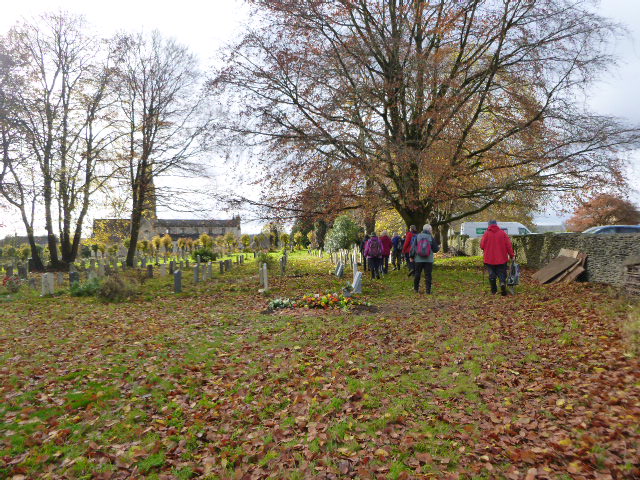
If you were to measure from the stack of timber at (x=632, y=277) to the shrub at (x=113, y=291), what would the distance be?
538 inches

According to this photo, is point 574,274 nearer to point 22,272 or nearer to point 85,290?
point 85,290

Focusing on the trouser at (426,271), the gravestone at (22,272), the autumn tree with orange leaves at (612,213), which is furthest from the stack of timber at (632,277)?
the autumn tree with orange leaves at (612,213)

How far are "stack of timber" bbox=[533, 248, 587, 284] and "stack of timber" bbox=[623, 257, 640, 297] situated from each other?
3.12 meters

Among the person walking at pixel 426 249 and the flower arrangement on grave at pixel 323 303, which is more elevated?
the person walking at pixel 426 249

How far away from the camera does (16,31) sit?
21016 millimetres

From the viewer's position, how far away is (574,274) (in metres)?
12.2

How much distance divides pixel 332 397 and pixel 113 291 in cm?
1055

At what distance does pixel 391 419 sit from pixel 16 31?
26.5 meters

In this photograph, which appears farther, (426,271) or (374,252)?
(374,252)

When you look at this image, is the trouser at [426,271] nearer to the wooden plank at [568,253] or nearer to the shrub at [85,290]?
the wooden plank at [568,253]

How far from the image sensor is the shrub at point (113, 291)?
13078 mm

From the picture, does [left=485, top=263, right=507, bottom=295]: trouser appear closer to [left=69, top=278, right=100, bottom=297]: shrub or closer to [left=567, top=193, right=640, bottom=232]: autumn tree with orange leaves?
[left=69, top=278, right=100, bottom=297]: shrub

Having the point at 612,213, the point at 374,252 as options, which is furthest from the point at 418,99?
the point at 612,213

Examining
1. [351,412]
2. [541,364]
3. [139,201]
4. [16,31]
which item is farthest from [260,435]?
[16,31]
